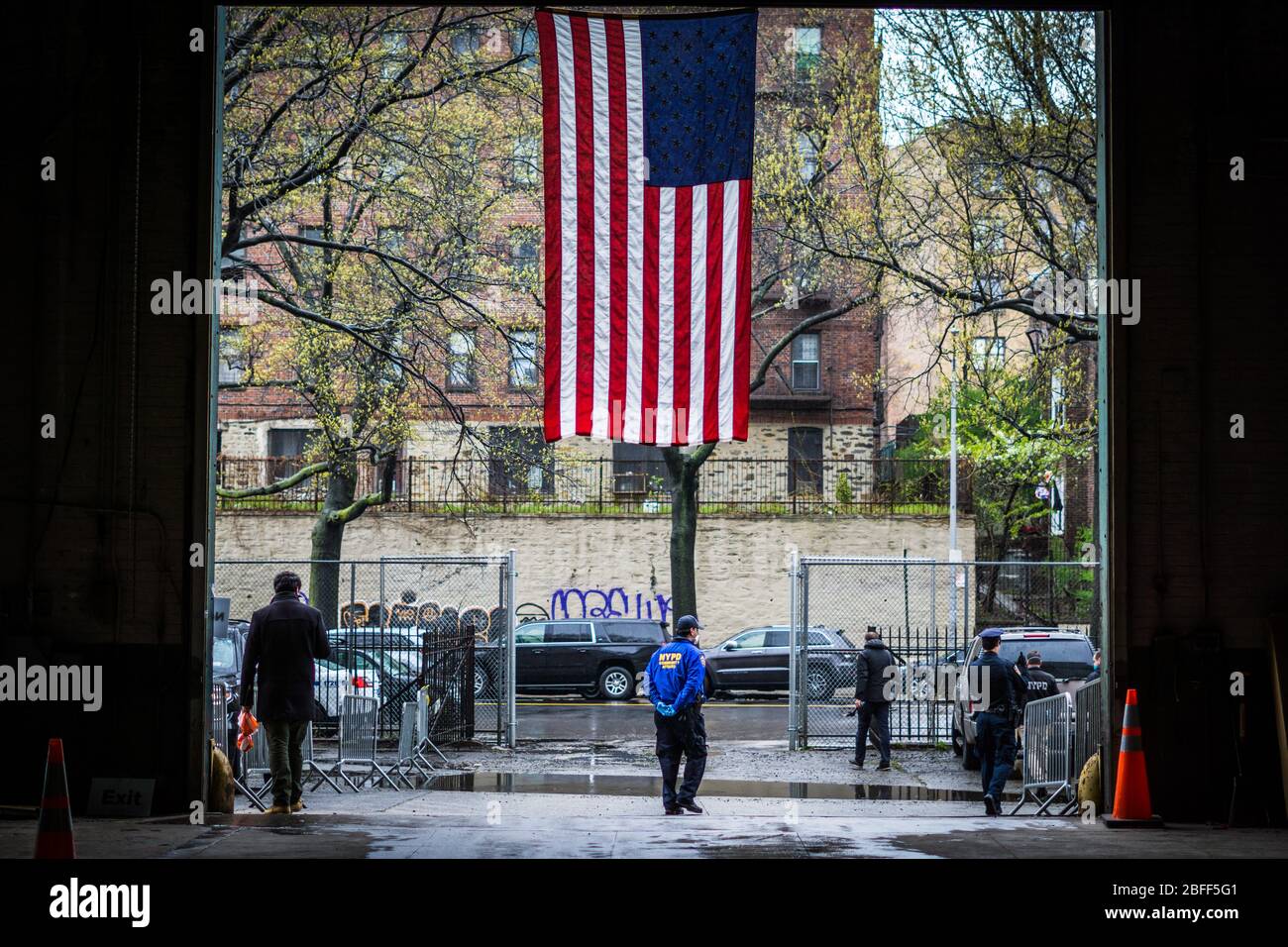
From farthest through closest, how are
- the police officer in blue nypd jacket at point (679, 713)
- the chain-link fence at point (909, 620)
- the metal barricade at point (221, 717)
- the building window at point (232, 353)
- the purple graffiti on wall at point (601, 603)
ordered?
the purple graffiti on wall at point (601, 603) → the building window at point (232, 353) → the chain-link fence at point (909, 620) → the metal barricade at point (221, 717) → the police officer in blue nypd jacket at point (679, 713)

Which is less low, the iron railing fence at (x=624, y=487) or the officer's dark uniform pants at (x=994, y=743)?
the iron railing fence at (x=624, y=487)

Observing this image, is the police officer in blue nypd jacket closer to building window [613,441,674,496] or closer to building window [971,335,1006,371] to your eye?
building window [971,335,1006,371]

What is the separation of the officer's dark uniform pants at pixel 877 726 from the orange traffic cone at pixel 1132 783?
26.3ft

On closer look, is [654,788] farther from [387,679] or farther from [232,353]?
[232,353]

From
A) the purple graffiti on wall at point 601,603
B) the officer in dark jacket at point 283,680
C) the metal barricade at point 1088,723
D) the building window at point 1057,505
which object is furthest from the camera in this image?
the building window at point 1057,505

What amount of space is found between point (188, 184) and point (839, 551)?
27.2 meters

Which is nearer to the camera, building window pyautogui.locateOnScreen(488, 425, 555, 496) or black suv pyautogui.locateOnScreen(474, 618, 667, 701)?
black suv pyautogui.locateOnScreen(474, 618, 667, 701)

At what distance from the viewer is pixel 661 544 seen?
35.7 meters

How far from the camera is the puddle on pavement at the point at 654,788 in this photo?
603 inches

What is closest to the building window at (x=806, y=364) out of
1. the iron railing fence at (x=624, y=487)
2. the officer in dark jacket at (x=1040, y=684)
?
the iron railing fence at (x=624, y=487)

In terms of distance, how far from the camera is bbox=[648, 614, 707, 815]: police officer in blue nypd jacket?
12.8m

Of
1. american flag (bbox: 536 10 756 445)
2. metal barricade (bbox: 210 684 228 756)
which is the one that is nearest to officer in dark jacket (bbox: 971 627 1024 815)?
american flag (bbox: 536 10 756 445)

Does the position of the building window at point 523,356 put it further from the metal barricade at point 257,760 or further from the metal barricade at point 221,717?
the metal barricade at point 257,760

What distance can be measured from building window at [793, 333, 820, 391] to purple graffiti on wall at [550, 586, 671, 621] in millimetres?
10795
